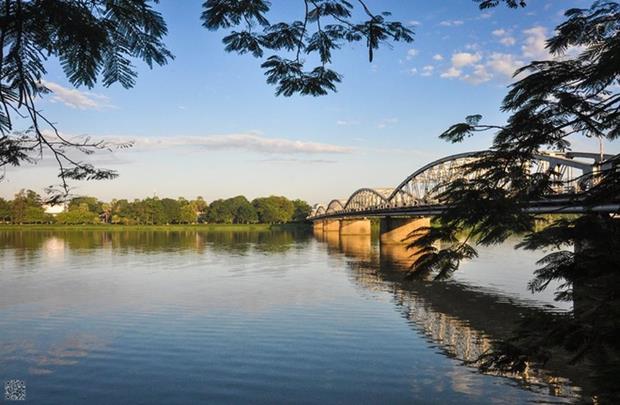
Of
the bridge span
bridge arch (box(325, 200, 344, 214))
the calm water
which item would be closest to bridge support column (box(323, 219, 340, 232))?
the bridge span

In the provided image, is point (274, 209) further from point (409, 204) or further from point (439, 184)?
point (439, 184)

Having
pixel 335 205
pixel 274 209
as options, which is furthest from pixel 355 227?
pixel 274 209

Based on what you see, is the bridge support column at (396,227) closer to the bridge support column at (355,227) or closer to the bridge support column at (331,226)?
the bridge support column at (355,227)

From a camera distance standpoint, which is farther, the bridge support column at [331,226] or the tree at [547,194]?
the bridge support column at [331,226]

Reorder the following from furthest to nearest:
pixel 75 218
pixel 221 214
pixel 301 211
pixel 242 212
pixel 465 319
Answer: pixel 301 211 → pixel 221 214 → pixel 242 212 → pixel 75 218 → pixel 465 319

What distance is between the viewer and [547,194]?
515cm

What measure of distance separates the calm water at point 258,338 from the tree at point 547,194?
729 centimetres

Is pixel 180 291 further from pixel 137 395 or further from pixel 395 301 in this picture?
pixel 137 395

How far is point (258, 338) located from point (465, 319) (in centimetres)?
Result: 946

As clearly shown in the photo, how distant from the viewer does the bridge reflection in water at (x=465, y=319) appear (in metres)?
12.1

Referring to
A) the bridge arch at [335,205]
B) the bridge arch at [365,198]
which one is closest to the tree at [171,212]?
the bridge arch at [335,205]

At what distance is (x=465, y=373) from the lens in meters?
12.7

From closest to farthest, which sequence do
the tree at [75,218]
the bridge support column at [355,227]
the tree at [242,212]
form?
the bridge support column at [355,227], the tree at [75,218], the tree at [242,212]

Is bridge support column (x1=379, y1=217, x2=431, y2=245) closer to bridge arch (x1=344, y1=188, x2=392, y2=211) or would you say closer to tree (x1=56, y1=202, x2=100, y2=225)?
bridge arch (x1=344, y1=188, x2=392, y2=211)
